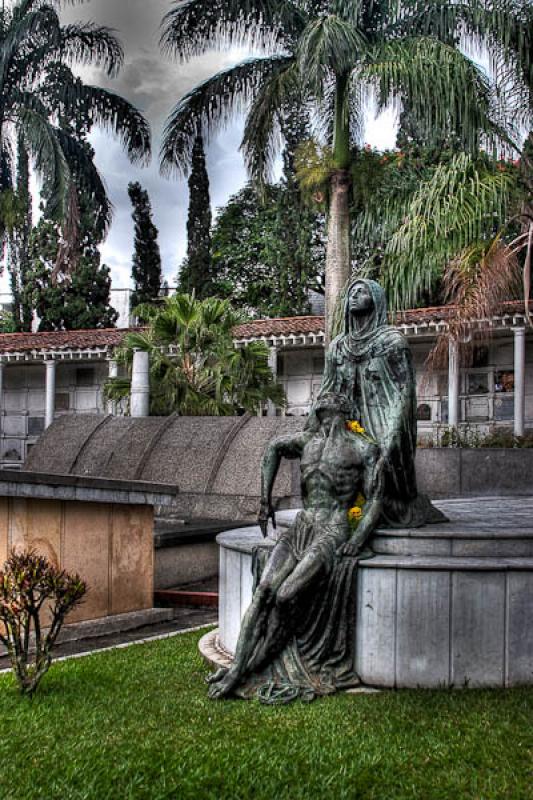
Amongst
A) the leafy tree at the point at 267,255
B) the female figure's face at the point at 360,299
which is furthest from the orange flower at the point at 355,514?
the leafy tree at the point at 267,255

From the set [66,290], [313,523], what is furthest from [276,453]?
[66,290]

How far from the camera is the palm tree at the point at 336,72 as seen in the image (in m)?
15.8

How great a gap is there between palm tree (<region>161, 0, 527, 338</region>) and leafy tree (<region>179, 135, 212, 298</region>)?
15144 millimetres

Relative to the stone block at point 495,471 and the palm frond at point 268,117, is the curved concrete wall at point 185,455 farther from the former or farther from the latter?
the palm frond at point 268,117

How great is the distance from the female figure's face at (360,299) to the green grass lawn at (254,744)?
2.83 m

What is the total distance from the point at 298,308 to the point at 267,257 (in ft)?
7.33

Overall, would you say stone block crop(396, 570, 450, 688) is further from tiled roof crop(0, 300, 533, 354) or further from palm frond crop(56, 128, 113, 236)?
Answer: palm frond crop(56, 128, 113, 236)

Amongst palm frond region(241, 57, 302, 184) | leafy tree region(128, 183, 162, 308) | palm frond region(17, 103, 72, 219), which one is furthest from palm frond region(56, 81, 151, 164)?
leafy tree region(128, 183, 162, 308)

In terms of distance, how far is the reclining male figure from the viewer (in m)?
6.34

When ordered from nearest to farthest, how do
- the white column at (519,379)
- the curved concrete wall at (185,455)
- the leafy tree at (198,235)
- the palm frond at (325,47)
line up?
1. the curved concrete wall at (185,455)
2. the palm frond at (325,47)
3. the white column at (519,379)
4. the leafy tree at (198,235)

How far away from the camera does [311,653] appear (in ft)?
21.1

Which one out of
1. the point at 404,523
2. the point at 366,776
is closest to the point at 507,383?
the point at 404,523

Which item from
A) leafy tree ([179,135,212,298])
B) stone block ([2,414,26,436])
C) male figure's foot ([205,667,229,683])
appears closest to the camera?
male figure's foot ([205,667,229,683])

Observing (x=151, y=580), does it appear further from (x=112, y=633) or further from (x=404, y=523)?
(x=404, y=523)
